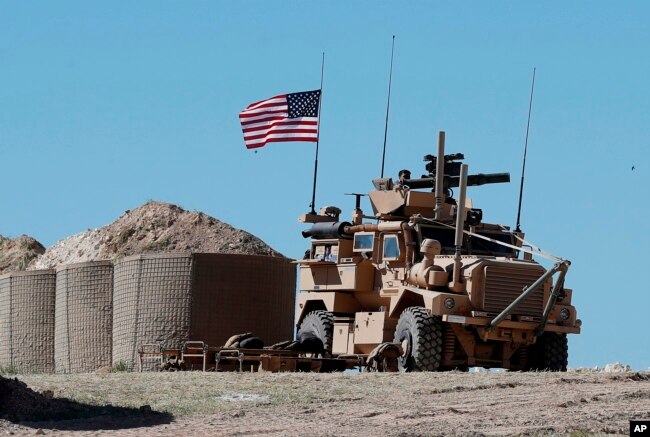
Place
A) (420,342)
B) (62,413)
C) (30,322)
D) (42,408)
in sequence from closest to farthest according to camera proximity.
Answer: (62,413) → (42,408) → (420,342) → (30,322)

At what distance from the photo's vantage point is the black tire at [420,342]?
24734 millimetres

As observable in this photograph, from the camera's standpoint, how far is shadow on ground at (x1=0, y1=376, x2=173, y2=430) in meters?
18.3

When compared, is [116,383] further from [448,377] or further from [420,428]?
[420,428]

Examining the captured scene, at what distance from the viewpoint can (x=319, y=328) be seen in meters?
28.2

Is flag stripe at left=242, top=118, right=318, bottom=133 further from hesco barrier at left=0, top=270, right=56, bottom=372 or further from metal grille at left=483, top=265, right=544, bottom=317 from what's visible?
metal grille at left=483, top=265, right=544, bottom=317

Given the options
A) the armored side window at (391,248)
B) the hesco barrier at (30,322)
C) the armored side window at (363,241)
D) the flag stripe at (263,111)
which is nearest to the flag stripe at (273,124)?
the flag stripe at (263,111)

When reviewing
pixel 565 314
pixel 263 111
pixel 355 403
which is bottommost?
pixel 355 403

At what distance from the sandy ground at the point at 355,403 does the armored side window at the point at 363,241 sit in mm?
4389

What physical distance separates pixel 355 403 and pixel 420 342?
500cm

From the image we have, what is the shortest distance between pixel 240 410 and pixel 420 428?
2844mm

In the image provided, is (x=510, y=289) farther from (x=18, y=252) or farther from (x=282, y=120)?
(x=18, y=252)

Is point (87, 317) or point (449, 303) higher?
point (449, 303)

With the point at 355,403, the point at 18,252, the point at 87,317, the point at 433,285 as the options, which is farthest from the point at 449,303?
the point at 18,252

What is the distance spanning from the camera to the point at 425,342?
24.8m
